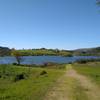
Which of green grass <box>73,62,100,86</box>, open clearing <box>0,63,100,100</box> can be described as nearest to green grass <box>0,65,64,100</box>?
open clearing <box>0,63,100,100</box>

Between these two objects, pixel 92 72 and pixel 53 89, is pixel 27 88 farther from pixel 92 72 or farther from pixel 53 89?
pixel 92 72

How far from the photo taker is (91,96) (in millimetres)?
18766

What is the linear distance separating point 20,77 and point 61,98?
969 inches

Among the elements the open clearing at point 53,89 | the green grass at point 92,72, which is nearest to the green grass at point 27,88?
the open clearing at point 53,89

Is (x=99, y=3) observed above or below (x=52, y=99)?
above

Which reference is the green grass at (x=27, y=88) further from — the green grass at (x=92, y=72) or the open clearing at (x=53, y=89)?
the green grass at (x=92, y=72)

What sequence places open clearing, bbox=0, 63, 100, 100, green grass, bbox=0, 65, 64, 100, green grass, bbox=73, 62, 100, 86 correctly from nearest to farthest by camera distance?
open clearing, bbox=0, 63, 100, 100, green grass, bbox=0, 65, 64, 100, green grass, bbox=73, 62, 100, 86

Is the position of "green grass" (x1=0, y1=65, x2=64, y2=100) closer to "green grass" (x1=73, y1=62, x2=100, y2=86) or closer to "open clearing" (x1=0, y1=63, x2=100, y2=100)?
"open clearing" (x1=0, y1=63, x2=100, y2=100)

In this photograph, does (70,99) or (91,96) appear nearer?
(70,99)

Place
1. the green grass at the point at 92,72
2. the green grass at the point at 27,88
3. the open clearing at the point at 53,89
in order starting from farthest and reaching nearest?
the green grass at the point at 92,72, the green grass at the point at 27,88, the open clearing at the point at 53,89

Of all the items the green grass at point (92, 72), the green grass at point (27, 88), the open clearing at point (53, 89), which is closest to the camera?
the open clearing at point (53, 89)

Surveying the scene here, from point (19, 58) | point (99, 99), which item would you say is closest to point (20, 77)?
point (99, 99)

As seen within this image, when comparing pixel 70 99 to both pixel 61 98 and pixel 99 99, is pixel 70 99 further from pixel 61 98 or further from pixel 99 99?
pixel 99 99

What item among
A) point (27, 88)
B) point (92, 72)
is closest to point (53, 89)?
point (27, 88)
